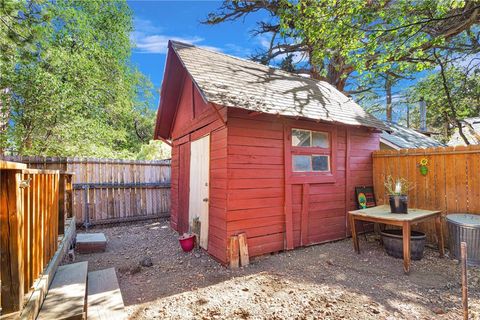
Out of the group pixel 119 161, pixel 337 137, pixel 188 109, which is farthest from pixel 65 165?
pixel 337 137

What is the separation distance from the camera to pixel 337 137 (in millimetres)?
5562

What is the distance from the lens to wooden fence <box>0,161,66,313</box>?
166 cm

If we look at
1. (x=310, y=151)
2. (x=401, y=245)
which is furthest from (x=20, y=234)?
(x=401, y=245)

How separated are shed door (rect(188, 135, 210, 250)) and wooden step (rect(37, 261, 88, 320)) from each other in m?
2.37

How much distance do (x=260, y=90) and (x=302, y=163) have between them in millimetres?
1763

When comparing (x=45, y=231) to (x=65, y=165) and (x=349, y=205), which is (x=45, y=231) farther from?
(x=349, y=205)

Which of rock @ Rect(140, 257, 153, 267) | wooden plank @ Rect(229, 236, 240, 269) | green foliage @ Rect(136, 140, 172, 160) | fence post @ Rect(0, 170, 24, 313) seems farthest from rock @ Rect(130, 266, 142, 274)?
green foliage @ Rect(136, 140, 172, 160)

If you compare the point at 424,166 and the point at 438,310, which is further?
the point at 424,166

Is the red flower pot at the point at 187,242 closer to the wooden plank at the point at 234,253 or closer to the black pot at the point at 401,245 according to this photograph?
the wooden plank at the point at 234,253

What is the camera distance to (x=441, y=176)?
485 cm

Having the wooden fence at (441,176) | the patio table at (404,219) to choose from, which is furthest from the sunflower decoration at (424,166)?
the patio table at (404,219)

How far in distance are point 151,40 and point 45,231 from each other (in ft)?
52.0

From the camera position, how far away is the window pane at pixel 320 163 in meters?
5.23

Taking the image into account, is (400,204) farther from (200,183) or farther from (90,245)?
(90,245)
